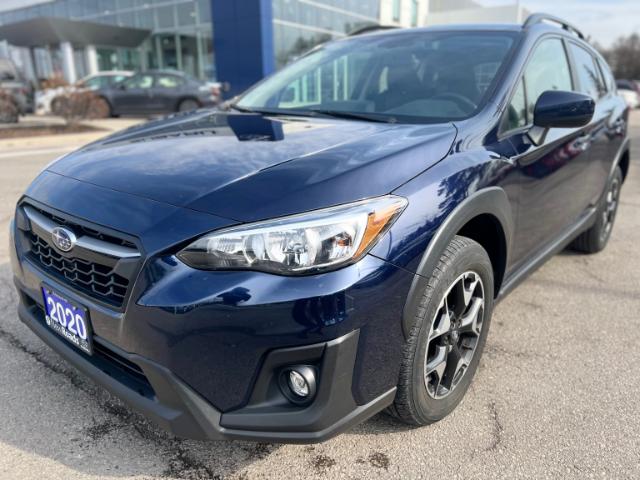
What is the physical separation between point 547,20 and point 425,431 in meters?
2.66

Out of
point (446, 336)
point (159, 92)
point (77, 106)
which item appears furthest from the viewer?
point (159, 92)

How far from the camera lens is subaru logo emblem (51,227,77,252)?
6.10 ft

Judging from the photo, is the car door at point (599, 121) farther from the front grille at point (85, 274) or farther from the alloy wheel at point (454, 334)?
the front grille at point (85, 274)

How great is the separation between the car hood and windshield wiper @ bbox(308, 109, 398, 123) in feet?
0.31

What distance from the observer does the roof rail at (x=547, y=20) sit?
10.1ft

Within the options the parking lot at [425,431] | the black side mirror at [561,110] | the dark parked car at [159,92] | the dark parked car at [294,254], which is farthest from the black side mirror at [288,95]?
the dark parked car at [159,92]

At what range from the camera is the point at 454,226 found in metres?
1.94

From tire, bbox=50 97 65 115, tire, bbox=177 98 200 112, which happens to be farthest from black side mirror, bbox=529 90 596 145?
tire, bbox=177 98 200 112

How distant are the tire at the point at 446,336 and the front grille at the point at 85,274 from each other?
0.98 m

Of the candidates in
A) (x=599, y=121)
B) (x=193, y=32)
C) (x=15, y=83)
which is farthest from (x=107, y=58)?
(x=599, y=121)

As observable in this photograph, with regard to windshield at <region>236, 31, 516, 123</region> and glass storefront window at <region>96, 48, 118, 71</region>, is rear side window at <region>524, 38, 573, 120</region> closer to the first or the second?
windshield at <region>236, 31, 516, 123</region>

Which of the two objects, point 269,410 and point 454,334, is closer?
point 269,410

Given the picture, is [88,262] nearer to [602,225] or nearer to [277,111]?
[277,111]

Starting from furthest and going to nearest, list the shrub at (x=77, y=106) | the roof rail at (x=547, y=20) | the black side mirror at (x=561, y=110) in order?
1. the shrub at (x=77, y=106)
2. the roof rail at (x=547, y=20)
3. the black side mirror at (x=561, y=110)
